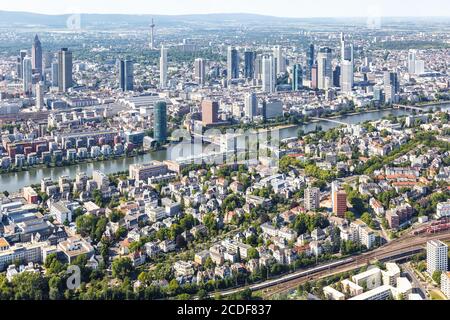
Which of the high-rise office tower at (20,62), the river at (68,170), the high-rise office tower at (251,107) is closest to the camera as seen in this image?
the river at (68,170)

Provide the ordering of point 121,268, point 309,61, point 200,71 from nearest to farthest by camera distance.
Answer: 1. point 121,268
2. point 200,71
3. point 309,61

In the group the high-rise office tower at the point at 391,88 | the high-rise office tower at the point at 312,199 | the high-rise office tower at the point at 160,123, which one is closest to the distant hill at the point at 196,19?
the high-rise office tower at the point at 312,199

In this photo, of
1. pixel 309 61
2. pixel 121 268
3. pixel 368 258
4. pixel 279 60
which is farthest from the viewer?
pixel 279 60

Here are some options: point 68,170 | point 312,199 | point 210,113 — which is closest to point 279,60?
point 210,113

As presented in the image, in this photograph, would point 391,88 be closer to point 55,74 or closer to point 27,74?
point 55,74

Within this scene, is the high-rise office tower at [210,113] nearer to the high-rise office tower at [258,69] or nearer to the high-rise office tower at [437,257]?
the high-rise office tower at [258,69]
